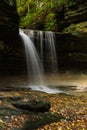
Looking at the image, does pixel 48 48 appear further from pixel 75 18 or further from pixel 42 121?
pixel 42 121

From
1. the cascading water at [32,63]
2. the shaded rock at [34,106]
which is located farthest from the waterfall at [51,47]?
the shaded rock at [34,106]

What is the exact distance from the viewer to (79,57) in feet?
77.6

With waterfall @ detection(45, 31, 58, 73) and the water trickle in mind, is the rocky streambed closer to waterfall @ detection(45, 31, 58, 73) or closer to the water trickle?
the water trickle

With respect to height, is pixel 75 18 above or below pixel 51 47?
above

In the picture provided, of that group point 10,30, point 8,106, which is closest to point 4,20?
point 10,30

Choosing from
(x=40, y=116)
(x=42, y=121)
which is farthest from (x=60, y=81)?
(x=42, y=121)

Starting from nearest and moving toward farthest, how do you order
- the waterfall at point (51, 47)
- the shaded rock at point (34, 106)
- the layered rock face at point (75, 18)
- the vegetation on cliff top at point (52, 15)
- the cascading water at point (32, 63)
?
1. the shaded rock at point (34, 106)
2. the cascading water at point (32, 63)
3. the waterfall at point (51, 47)
4. the layered rock face at point (75, 18)
5. the vegetation on cliff top at point (52, 15)

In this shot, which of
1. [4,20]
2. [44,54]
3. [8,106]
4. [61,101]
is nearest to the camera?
[8,106]

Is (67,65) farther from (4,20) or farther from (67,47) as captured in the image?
(4,20)

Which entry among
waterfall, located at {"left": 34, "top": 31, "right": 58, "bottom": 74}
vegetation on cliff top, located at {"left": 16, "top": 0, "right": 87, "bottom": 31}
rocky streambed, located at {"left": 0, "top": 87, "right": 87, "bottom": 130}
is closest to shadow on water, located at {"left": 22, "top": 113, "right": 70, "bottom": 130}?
rocky streambed, located at {"left": 0, "top": 87, "right": 87, "bottom": 130}

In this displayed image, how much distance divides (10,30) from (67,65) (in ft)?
19.0

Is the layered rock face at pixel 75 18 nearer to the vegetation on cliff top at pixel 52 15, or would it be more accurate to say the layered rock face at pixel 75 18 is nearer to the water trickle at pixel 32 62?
the vegetation on cliff top at pixel 52 15

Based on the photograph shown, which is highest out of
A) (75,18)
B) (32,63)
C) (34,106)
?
(75,18)

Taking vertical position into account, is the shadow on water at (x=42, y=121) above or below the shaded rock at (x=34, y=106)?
below
